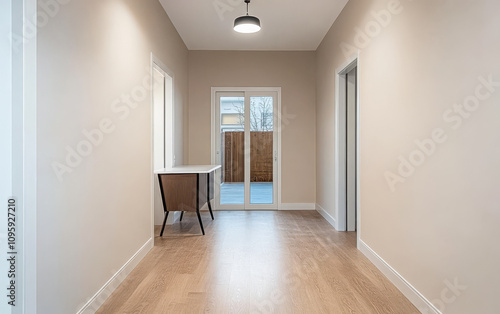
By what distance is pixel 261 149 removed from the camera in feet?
19.3

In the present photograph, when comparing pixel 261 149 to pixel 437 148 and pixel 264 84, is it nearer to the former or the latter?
pixel 264 84

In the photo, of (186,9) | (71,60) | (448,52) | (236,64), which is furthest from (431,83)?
(236,64)

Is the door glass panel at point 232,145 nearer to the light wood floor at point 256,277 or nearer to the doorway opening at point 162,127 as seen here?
A: the doorway opening at point 162,127

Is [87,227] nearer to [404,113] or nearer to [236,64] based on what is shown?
[404,113]

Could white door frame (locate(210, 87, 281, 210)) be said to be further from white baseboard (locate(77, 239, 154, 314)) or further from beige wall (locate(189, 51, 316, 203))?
white baseboard (locate(77, 239, 154, 314))

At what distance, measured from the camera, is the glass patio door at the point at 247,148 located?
5855 millimetres

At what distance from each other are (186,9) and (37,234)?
3283 mm

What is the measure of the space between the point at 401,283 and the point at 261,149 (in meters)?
3.68

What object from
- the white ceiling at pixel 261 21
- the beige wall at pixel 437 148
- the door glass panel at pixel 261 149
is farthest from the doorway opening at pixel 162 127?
the beige wall at pixel 437 148

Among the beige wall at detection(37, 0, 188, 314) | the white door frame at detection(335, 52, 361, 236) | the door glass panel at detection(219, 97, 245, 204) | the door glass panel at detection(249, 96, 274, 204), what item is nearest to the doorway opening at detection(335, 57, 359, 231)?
the white door frame at detection(335, 52, 361, 236)

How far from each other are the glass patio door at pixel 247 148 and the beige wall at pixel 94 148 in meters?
2.49

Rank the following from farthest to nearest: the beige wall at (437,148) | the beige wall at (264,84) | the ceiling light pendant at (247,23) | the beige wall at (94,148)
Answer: the beige wall at (264,84), the ceiling light pendant at (247,23), the beige wall at (94,148), the beige wall at (437,148)

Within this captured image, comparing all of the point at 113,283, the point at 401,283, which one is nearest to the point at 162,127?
the point at 113,283

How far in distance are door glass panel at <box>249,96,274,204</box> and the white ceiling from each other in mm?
999
